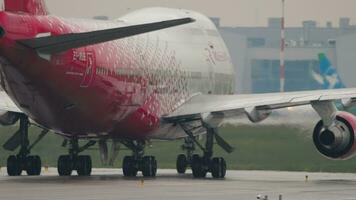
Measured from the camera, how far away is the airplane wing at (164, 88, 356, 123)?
1607 inches

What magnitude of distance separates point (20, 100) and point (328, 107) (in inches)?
389

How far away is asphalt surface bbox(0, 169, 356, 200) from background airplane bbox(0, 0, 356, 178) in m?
1.19

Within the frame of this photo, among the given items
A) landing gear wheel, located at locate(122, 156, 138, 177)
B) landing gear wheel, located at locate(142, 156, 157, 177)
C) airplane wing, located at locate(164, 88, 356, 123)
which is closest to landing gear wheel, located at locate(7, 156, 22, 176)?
landing gear wheel, located at locate(122, 156, 138, 177)

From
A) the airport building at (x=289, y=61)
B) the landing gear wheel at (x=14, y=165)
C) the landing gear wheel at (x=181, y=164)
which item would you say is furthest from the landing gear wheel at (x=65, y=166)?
the airport building at (x=289, y=61)

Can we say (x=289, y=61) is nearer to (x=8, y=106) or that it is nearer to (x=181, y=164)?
(x=181, y=164)

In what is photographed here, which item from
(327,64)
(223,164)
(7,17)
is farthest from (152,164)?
(327,64)

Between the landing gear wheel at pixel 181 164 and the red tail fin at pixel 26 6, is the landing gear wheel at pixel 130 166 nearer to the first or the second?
the landing gear wheel at pixel 181 164

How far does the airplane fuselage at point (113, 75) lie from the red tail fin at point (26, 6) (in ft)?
1.39

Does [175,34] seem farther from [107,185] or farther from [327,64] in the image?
[327,64]

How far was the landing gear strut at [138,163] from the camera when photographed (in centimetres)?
4450

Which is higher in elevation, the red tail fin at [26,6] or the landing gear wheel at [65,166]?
the red tail fin at [26,6]

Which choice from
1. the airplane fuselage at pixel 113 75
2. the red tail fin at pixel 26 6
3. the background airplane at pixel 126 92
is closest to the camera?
the background airplane at pixel 126 92

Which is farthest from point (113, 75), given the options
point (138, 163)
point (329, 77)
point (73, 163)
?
point (329, 77)

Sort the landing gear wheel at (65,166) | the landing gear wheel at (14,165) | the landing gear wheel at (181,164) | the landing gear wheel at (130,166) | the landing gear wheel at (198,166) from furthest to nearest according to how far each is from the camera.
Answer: the landing gear wheel at (181,164) < the landing gear wheel at (130,166) < the landing gear wheel at (198,166) < the landing gear wheel at (65,166) < the landing gear wheel at (14,165)
